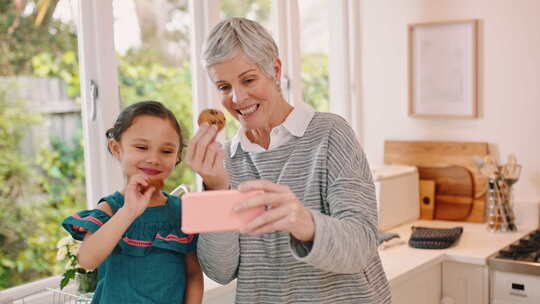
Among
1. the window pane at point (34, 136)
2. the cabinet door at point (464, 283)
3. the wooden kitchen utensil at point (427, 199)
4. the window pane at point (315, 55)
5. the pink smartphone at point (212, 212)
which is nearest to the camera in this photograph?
the pink smartphone at point (212, 212)

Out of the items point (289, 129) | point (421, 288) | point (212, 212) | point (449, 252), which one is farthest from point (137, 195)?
point (449, 252)

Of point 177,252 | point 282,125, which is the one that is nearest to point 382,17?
point 282,125

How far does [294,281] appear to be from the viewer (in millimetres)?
1273

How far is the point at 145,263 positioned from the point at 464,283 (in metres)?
1.55

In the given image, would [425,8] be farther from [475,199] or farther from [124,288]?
[124,288]

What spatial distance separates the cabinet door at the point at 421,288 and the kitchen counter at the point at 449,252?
3cm

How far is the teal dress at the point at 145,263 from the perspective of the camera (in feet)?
4.04

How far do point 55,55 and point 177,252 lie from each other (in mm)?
2163

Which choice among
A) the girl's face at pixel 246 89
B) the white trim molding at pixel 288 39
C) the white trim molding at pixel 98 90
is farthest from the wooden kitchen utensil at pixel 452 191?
the girl's face at pixel 246 89

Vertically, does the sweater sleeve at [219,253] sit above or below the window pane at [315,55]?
below

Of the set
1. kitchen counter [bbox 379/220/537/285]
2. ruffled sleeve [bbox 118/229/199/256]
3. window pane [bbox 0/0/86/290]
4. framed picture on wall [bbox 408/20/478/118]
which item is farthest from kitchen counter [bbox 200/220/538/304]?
window pane [bbox 0/0/86/290]

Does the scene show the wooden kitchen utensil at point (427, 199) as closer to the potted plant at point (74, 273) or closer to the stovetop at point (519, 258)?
the stovetop at point (519, 258)

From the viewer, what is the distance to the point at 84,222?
3.87 feet

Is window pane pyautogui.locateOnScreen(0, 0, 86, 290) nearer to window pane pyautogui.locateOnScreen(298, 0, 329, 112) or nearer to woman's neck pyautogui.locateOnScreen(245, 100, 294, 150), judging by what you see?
window pane pyautogui.locateOnScreen(298, 0, 329, 112)
